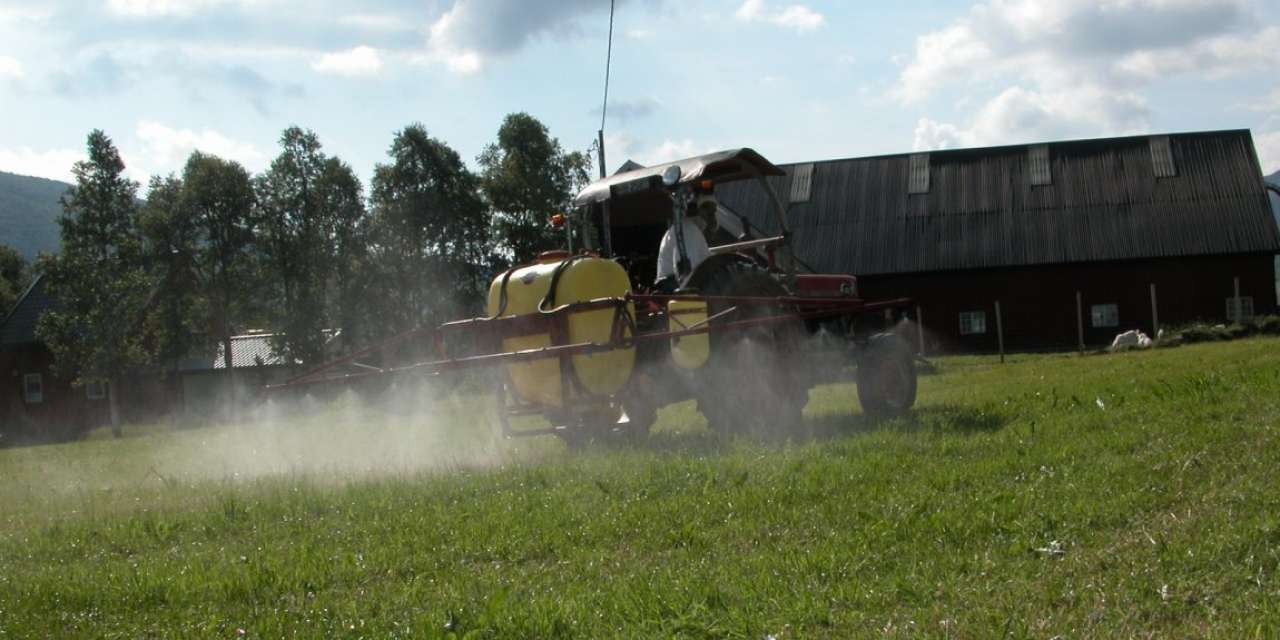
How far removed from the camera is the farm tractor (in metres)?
10.4

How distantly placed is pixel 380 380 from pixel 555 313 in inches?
70.7

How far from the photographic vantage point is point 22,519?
29.1 feet

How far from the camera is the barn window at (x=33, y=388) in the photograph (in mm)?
52812

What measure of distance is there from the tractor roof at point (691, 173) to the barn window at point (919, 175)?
28325 mm

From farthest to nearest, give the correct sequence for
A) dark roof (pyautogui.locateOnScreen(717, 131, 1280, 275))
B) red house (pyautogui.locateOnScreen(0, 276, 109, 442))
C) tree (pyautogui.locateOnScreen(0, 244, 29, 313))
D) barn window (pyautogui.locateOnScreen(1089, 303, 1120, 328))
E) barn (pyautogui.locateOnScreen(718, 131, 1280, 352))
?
tree (pyautogui.locateOnScreen(0, 244, 29, 313))
red house (pyautogui.locateOnScreen(0, 276, 109, 442))
barn window (pyautogui.locateOnScreen(1089, 303, 1120, 328))
dark roof (pyautogui.locateOnScreen(717, 131, 1280, 275))
barn (pyautogui.locateOnScreen(718, 131, 1280, 352))

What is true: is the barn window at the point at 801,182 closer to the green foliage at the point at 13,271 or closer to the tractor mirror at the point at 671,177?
the tractor mirror at the point at 671,177

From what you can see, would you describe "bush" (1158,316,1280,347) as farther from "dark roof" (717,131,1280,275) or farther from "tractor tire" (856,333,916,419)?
"tractor tire" (856,333,916,419)

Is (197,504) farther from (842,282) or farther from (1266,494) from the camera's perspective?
(842,282)

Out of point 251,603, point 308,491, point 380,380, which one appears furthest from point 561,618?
point 380,380

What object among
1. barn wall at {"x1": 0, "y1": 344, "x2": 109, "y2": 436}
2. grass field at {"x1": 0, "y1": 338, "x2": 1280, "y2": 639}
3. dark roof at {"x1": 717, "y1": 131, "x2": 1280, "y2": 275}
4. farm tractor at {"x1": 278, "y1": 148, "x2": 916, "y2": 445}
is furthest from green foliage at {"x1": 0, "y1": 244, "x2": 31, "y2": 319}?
grass field at {"x1": 0, "y1": 338, "x2": 1280, "y2": 639}

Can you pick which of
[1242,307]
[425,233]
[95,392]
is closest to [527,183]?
[425,233]

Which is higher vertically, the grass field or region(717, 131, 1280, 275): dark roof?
region(717, 131, 1280, 275): dark roof

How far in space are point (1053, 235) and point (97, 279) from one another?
104 ft

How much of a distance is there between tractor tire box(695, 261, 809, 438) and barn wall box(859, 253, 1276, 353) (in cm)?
2747
